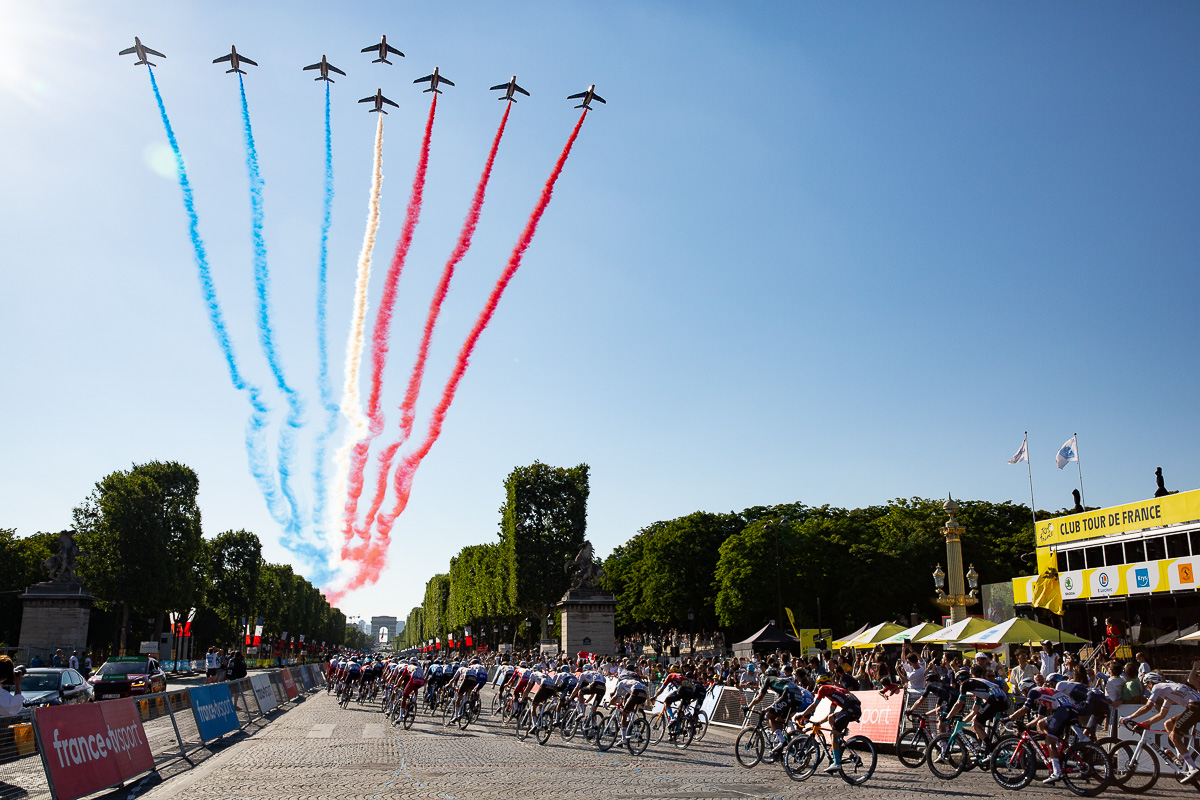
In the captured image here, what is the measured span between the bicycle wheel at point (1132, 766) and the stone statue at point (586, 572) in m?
38.7

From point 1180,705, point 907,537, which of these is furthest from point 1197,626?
point 907,537

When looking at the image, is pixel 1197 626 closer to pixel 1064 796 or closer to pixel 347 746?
pixel 1064 796

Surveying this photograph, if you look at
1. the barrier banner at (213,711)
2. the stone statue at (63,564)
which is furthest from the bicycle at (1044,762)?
the stone statue at (63,564)

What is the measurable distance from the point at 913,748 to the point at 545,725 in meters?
7.61

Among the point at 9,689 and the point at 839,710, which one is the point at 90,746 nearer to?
the point at 9,689

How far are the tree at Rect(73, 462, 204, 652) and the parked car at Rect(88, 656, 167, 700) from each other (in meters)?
20.8

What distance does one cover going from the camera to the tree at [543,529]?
186 feet

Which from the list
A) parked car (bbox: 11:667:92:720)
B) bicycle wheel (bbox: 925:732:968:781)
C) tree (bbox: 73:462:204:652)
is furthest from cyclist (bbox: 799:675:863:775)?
tree (bbox: 73:462:204:652)

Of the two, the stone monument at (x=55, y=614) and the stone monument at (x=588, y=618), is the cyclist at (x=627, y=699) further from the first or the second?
the stone monument at (x=55, y=614)

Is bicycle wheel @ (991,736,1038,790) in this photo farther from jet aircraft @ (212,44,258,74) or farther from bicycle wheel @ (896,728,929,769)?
jet aircraft @ (212,44,258,74)

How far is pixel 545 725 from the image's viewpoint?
19.0 meters

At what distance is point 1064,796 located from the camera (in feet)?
37.7

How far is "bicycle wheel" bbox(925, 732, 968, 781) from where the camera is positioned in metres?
13.0

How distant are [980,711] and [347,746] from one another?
11.8m
